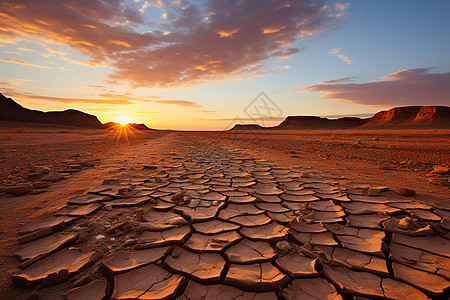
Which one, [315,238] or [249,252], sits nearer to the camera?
[249,252]

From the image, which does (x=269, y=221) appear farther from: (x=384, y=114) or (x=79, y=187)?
(x=384, y=114)

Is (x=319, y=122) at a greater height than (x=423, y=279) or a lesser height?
greater

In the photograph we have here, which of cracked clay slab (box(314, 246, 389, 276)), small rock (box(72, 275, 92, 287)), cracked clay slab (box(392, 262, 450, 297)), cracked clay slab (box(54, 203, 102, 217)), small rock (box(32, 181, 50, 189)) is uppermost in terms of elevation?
small rock (box(32, 181, 50, 189))

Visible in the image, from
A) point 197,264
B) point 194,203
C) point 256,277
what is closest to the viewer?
point 256,277

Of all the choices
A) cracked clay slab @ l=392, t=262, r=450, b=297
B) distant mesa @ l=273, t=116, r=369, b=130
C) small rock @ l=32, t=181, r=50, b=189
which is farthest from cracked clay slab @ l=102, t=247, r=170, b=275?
distant mesa @ l=273, t=116, r=369, b=130

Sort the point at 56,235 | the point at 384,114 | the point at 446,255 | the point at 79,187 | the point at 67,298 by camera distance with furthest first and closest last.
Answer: the point at 384,114, the point at 79,187, the point at 56,235, the point at 446,255, the point at 67,298

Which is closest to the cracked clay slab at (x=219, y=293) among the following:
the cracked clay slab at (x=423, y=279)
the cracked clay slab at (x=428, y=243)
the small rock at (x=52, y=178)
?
the cracked clay slab at (x=423, y=279)

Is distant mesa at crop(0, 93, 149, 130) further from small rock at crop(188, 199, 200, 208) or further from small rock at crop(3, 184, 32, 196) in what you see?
small rock at crop(188, 199, 200, 208)

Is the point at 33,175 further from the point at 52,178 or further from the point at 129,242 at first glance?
the point at 129,242

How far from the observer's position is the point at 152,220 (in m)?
1.74

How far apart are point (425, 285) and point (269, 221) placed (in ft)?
3.25

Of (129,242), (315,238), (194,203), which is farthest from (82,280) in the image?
(315,238)

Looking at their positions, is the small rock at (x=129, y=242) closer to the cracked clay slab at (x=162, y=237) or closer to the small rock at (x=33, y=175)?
the cracked clay slab at (x=162, y=237)

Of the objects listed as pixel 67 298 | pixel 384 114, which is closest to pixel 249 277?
pixel 67 298
